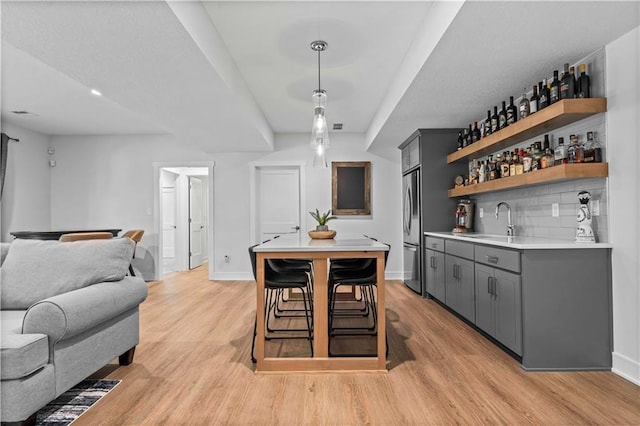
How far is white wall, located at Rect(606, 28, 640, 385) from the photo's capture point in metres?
2.32

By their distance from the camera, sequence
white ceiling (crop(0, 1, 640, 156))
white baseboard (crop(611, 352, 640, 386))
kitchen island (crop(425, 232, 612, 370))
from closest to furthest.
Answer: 1. white ceiling (crop(0, 1, 640, 156))
2. white baseboard (crop(611, 352, 640, 386))
3. kitchen island (crop(425, 232, 612, 370))

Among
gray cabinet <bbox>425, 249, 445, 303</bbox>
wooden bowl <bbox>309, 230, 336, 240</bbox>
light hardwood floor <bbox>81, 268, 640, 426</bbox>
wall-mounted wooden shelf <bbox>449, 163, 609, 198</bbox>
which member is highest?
wall-mounted wooden shelf <bbox>449, 163, 609, 198</bbox>

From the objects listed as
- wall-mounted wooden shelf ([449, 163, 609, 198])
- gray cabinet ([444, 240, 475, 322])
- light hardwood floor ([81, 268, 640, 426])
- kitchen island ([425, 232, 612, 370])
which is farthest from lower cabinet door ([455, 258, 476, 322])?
wall-mounted wooden shelf ([449, 163, 609, 198])

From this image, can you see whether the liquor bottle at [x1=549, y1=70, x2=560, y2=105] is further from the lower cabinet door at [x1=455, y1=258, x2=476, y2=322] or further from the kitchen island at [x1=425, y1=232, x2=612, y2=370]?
the lower cabinet door at [x1=455, y1=258, x2=476, y2=322]

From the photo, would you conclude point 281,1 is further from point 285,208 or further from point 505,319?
point 285,208

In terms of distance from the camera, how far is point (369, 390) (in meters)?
2.24

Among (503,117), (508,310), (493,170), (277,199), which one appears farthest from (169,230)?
(508,310)

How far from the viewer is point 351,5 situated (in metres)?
2.61

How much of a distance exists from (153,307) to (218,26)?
342 cm

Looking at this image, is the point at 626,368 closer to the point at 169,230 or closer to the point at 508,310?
the point at 508,310

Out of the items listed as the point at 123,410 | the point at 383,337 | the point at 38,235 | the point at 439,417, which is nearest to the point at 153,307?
the point at 38,235

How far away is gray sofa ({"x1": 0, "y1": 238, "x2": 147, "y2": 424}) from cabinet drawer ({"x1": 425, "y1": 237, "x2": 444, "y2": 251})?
3162 millimetres

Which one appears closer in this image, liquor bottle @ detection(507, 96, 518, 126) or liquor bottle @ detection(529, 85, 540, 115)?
liquor bottle @ detection(529, 85, 540, 115)

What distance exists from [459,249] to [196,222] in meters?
6.36
